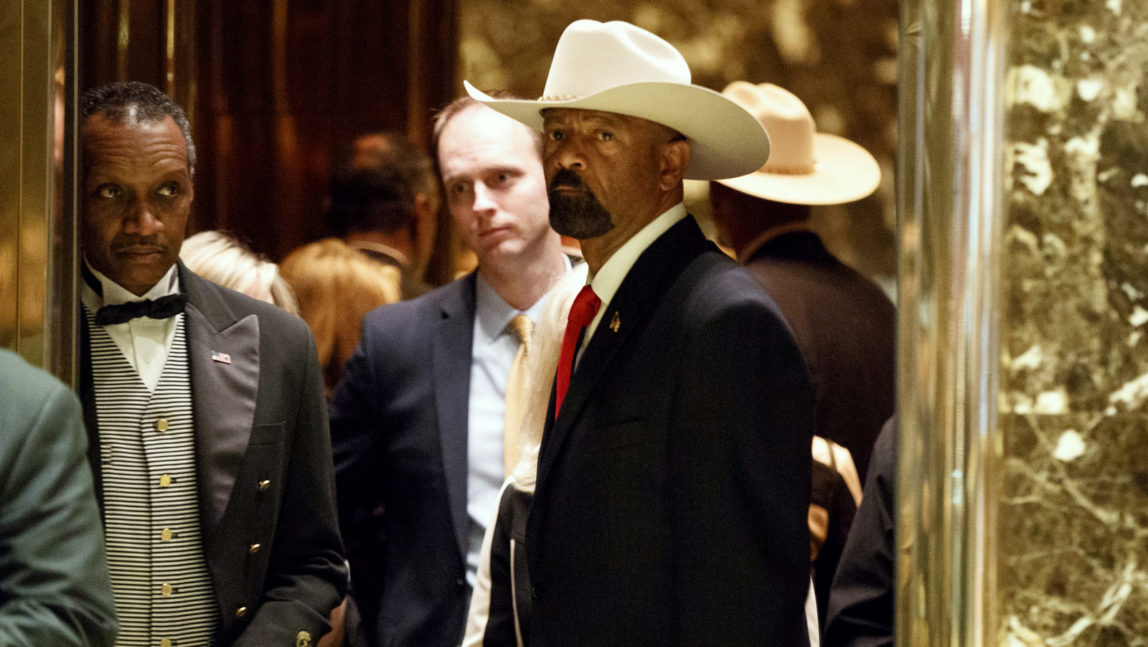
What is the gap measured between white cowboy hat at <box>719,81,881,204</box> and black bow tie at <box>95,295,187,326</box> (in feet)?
4.10

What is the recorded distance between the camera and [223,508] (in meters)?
2.07

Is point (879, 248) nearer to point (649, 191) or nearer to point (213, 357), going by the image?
point (649, 191)

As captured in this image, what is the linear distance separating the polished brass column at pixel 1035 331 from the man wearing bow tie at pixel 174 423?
104 centimetres

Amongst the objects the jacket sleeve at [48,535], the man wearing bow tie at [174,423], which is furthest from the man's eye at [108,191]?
the jacket sleeve at [48,535]

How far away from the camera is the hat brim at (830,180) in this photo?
282 centimetres

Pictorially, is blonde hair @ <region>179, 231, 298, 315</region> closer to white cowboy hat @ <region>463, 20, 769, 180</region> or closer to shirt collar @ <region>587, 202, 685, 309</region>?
white cowboy hat @ <region>463, 20, 769, 180</region>

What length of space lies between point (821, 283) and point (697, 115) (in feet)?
2.57

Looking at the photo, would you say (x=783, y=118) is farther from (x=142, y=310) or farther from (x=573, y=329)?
(x=142, y=310)

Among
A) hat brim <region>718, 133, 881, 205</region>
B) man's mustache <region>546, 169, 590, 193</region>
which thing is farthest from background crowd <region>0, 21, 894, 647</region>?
hat brim <region>718, 133, 881, 205</region>

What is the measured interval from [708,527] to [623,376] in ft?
0.89

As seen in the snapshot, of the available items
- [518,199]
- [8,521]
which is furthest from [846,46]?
[8,521]

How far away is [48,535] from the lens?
4.61ft

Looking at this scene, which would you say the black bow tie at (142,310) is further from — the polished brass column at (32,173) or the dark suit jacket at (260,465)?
the polished brass column at (32,173)

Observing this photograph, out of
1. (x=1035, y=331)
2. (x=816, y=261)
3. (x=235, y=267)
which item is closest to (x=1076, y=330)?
(x=1035, y=331)
